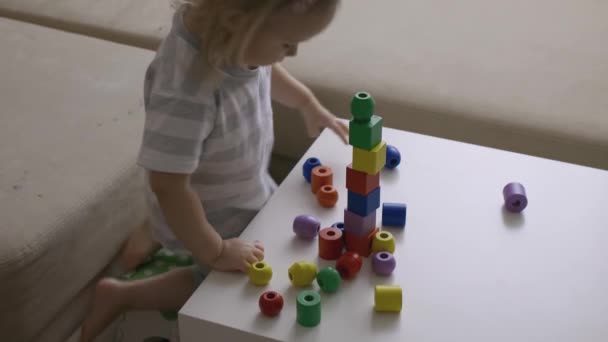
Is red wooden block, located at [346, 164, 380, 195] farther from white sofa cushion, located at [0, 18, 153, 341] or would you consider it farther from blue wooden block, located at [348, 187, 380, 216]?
white sofa cushion, located at [0, 18, 153, 341]

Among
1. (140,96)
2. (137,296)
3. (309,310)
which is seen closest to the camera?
(309,310)

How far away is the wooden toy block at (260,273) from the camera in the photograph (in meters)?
0.94

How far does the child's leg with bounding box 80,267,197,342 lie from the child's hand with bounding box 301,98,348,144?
0.94 feet

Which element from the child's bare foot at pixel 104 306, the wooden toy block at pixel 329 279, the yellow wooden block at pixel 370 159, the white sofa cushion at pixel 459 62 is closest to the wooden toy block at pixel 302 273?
the wooden toy block at pixel 329 279

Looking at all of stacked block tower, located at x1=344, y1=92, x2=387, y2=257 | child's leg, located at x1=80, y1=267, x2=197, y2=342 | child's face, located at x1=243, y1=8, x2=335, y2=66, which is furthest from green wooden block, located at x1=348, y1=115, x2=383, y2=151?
child's leg, located at x1=80, y1=267, x2=197, y2=342

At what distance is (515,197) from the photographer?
105 centimetres

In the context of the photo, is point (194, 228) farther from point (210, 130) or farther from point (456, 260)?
point (456, 260)

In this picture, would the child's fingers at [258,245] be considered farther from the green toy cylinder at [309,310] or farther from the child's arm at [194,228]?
the green toy cylinder at [309,310]

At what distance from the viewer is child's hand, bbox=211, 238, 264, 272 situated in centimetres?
96

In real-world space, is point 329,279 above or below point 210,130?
below

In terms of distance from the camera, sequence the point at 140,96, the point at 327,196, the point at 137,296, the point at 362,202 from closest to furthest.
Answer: the point at 362,202 → the point at 327,196 → the point at 137,296 → the point at 140,96

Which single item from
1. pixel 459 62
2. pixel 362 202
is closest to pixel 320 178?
pixel 362 202

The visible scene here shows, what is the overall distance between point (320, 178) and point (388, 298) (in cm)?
25

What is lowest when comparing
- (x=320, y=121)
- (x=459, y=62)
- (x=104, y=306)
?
(x=104, y=306)
